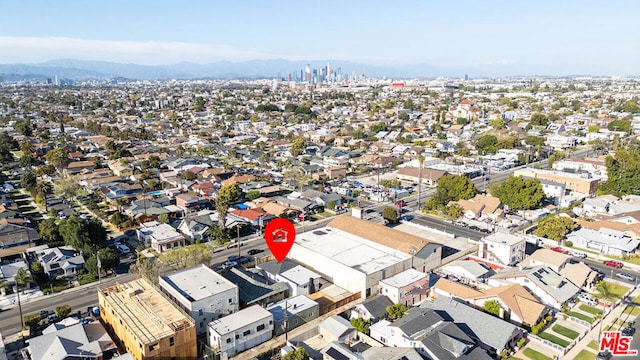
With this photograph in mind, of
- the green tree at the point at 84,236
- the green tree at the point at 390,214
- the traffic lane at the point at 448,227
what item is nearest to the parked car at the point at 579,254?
the traffic lane at the point at 448,227

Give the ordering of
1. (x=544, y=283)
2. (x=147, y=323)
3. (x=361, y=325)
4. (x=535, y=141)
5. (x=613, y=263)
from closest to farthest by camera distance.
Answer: (x=147, y=323)
(x=361, y=325)
(x=544, y=283)
(x=613, y=263)
(x=535, y=141)

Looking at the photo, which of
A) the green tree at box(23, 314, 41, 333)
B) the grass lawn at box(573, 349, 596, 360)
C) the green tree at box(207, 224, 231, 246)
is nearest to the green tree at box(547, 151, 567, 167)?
the grass lawn at box(573, 349, 596, 360)

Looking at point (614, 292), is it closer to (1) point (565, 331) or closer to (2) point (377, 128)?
(1) point (565, 331)

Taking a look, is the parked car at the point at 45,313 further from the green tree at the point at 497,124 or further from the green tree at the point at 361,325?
the green tree at the point at 497,124

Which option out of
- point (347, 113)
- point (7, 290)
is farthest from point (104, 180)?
point (347, 113)

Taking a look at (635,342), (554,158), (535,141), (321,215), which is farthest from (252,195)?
(535,141)
